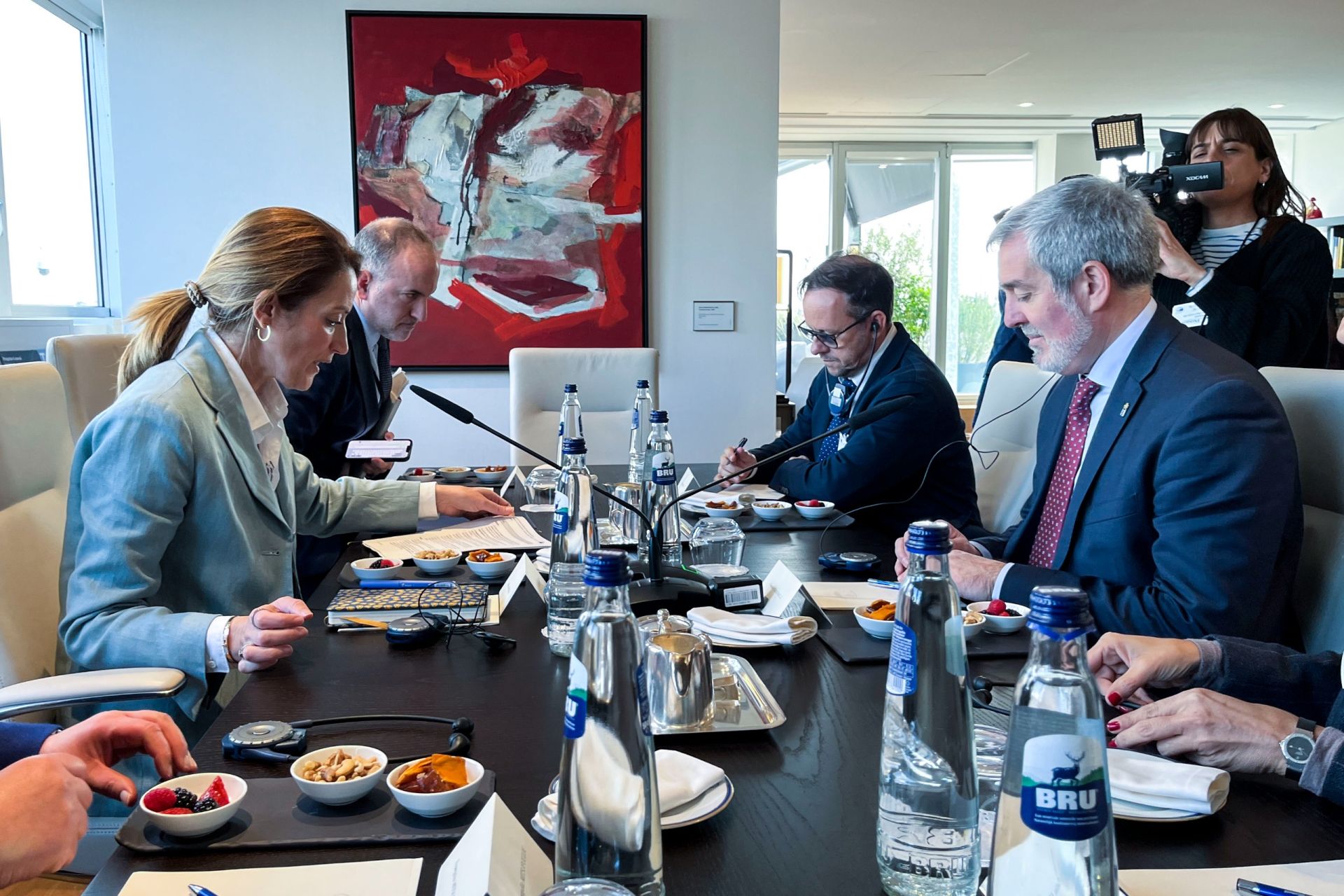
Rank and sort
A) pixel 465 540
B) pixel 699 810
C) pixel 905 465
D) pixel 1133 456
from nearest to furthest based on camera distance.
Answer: pixel 699 810
pixel 1133 456
pixel 465 540
pixel 905 465

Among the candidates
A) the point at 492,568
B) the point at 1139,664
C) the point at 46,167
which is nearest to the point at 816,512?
the point at 492,568

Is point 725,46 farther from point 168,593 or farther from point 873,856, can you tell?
point 873,856

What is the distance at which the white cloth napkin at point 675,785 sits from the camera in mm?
771

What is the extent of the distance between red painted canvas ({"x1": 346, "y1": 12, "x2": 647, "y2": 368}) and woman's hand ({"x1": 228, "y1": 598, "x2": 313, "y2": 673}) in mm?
2970

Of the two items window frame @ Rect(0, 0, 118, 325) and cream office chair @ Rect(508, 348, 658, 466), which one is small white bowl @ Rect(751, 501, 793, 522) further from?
window frame @ Rect(0, 0, 118, 325)

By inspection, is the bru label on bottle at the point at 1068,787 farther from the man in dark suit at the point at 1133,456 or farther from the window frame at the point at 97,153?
the window frame at the point at 97,153

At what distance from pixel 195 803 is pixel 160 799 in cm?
3

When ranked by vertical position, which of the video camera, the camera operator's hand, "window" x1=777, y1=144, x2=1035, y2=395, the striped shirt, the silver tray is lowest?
the silver tray

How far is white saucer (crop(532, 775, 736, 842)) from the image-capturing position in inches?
30.1

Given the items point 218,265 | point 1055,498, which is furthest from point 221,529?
point 1055,498

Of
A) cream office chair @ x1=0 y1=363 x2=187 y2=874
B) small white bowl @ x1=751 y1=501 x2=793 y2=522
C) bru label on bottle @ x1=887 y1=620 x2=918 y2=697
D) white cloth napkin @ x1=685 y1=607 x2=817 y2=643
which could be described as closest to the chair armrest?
cream office chair @ x1=0 y1=363 x2=187 y2=874

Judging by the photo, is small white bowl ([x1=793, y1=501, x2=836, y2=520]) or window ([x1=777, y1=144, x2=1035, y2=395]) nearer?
small white bowl ([x1=793, y1=501, x2=836, y2=520])

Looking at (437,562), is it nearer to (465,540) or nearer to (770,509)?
(465,540)

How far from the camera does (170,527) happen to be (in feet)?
4.69
